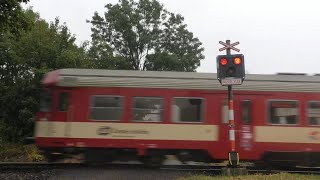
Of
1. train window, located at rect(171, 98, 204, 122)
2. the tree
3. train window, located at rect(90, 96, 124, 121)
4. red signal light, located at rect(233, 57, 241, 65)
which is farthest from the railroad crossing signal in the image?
the tree

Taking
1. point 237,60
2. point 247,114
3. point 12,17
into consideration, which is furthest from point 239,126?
point 12,17

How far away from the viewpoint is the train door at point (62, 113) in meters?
15.3

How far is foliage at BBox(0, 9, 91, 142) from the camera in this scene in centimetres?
3228

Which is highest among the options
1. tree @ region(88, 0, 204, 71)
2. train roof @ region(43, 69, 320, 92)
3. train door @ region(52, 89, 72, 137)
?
tree @ region(88, 0, 204, 71)

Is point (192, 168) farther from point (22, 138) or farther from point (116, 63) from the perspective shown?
point (116, 63)

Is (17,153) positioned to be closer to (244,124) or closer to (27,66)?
(27,66)

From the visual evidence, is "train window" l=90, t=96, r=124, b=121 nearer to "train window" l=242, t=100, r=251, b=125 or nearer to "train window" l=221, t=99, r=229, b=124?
"train window" l=221, t=99, r=229, b=124

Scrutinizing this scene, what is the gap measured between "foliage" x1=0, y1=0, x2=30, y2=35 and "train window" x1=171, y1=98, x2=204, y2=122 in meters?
6.71

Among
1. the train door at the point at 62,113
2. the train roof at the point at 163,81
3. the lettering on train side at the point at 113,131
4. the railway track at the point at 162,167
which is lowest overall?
the railway track at the point at 162,167

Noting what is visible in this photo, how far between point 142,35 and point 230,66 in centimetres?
3947

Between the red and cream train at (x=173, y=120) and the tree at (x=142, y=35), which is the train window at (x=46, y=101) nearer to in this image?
the red and cream train at (x=173, y=120)

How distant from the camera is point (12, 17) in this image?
1728cm

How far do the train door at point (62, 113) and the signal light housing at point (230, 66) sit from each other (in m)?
5.21

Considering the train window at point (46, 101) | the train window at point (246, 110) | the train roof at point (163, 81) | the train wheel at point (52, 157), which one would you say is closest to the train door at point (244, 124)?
the train window at point (246, 110)
